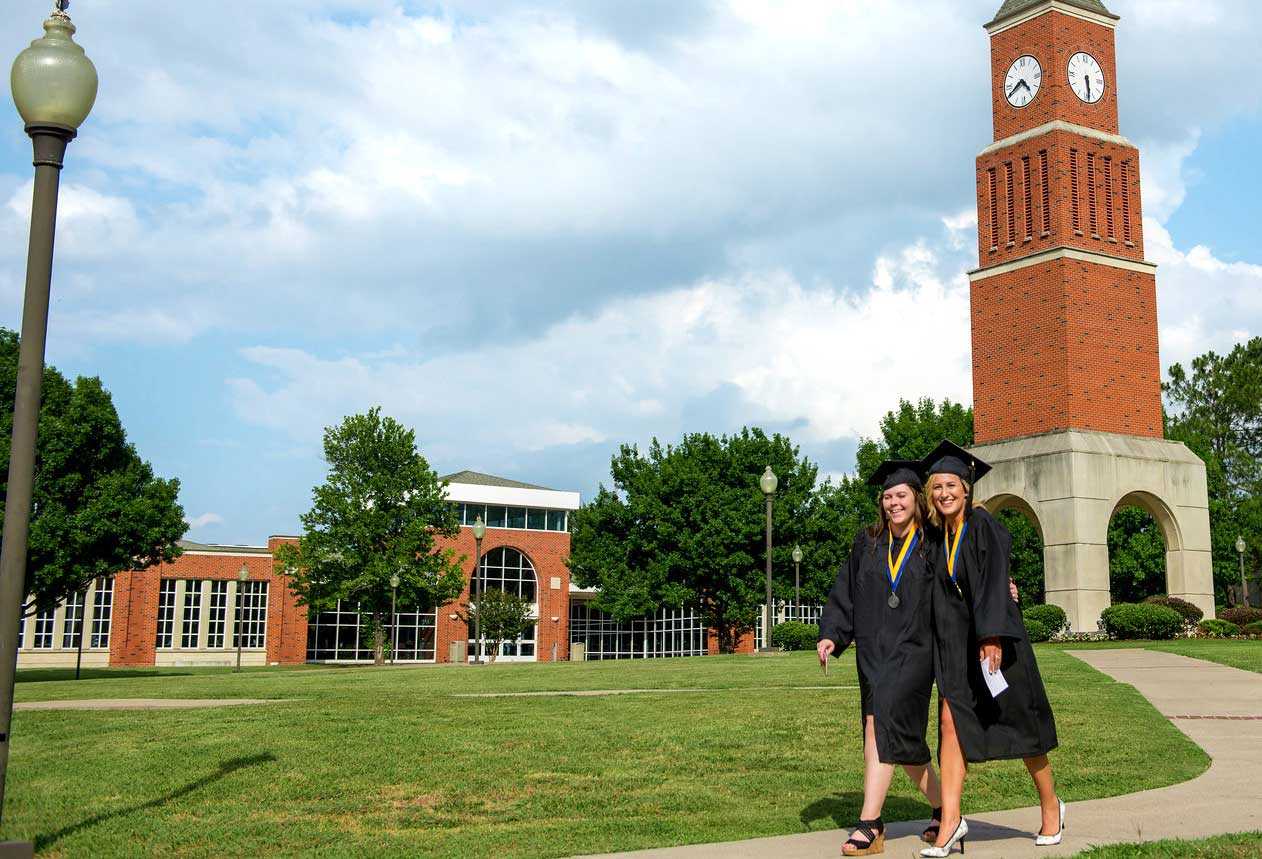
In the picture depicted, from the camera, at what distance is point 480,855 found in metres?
5.91

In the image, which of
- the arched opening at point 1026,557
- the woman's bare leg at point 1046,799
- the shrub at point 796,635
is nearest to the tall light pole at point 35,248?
the woman's bare leg at point 1046,799

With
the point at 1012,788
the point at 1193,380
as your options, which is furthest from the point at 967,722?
the point at 1193,380

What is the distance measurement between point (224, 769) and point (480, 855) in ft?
11.6

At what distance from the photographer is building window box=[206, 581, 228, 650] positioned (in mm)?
63575

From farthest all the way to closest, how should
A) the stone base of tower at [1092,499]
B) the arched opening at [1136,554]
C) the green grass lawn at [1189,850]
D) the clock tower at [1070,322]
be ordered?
the arched opening at [1136,554]
the clock tower at [1070,322]
the stone base of tower at [1092,499]
the green grass lawn at [1189,850]

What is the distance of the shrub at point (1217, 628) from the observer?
31.5 m

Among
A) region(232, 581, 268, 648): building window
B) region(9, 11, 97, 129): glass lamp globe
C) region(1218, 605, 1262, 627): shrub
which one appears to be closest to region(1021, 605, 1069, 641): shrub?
region(1218, 605, 1262, 627): shrub

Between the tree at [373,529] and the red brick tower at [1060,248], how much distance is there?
72.2 feet

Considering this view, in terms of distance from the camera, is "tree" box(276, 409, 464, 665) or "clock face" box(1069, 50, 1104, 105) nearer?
"clock face" box(1069, 50, 1104, 105)

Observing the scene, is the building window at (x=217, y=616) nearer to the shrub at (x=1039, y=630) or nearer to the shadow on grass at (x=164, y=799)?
the shrub at (x=1039, y=630)

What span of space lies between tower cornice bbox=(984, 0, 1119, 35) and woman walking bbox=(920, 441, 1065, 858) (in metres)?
35.4

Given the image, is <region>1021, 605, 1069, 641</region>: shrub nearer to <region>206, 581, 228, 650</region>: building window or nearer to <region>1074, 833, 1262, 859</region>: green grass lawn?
<region>1074, 833, 1262, 859</region>: green grass lawn

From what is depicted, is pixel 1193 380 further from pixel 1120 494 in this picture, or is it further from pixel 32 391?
pixel 32 391

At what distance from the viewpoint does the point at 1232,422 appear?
6475 centimetres
